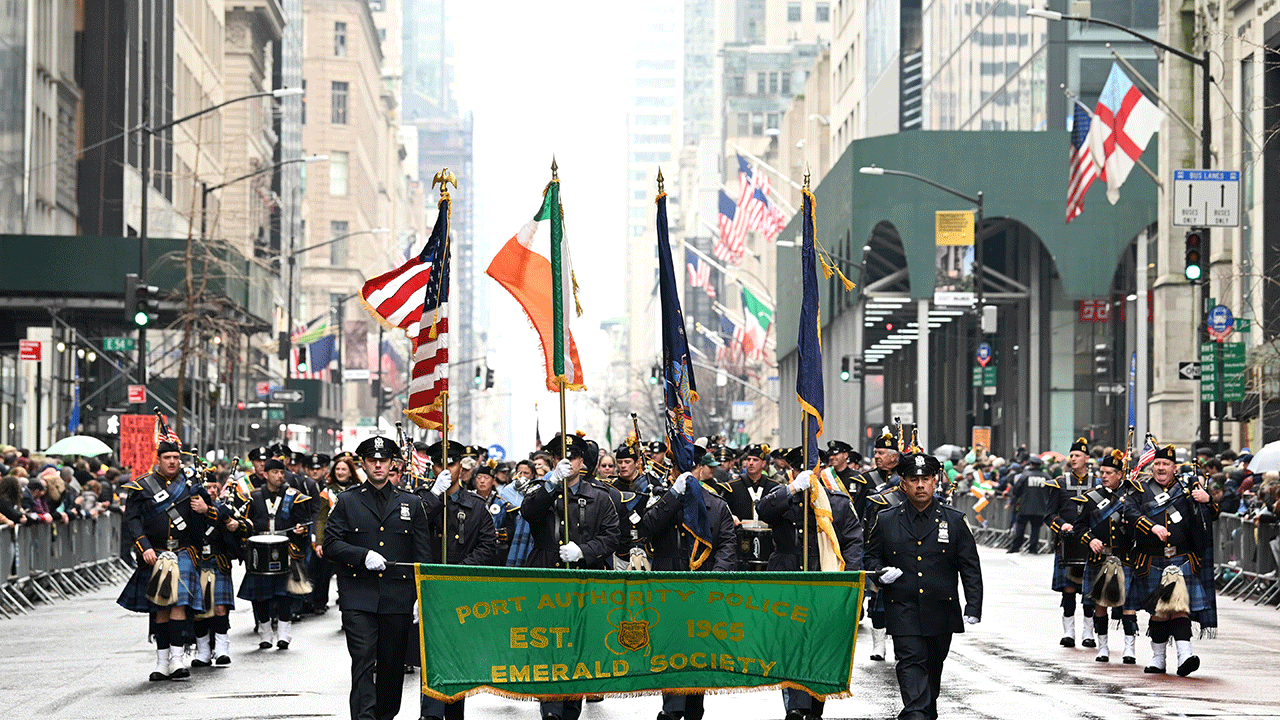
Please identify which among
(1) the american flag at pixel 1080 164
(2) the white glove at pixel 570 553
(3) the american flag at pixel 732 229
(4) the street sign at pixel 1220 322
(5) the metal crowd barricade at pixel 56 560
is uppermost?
(3) the american flag at pixel 732 229

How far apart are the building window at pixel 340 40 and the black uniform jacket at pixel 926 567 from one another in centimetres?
12042

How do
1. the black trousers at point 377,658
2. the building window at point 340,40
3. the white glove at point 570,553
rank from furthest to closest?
the building window at point 340,40 → the white glove at point 570,553 → the black trousers at point 377,658

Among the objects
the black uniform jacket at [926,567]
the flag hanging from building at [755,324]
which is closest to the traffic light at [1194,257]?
the black uniform jacket at [926,567]

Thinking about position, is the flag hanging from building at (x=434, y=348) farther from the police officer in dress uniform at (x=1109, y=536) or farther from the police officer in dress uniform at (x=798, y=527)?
the police officer in dress uniform at (x=1109, y=536)

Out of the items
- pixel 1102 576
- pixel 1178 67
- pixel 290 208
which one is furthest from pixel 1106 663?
pixel 290 208

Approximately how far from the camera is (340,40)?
129 metres

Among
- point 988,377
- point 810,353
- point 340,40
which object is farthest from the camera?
point 340,40

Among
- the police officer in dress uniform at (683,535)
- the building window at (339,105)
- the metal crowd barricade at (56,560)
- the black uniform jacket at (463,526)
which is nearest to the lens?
the police officer in dress uniform at (683,535)

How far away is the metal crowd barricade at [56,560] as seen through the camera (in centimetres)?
2328

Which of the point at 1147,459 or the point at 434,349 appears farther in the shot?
the point at 1147,459

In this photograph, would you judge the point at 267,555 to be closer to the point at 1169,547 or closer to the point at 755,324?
the point at 1169,547

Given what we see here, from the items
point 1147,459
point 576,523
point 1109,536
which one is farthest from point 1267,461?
point 576,523

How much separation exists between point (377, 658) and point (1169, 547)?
23.9 feet

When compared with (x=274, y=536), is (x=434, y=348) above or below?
above
